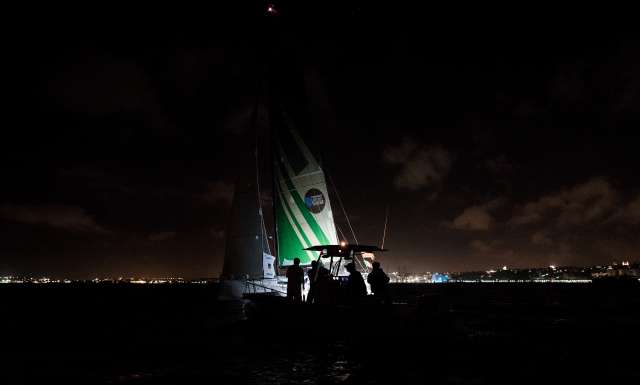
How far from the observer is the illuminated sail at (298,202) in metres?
24.9

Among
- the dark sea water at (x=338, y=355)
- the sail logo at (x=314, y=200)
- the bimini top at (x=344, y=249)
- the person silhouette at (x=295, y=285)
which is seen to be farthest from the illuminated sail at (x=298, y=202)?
the person silhouette at (x=295, y=285)

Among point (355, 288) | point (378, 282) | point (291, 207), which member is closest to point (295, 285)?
point (355, 288)

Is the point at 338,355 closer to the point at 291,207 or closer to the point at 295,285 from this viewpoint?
the point at 295,285

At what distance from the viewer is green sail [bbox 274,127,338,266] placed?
24922mm

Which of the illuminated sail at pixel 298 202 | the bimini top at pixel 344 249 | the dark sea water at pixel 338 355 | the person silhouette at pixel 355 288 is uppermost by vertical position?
the illuminated sail at pixel 298 202

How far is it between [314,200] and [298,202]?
968 mm

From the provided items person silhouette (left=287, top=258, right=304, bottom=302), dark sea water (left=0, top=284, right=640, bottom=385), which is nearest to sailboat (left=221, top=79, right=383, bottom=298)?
dark sea water (left=0, top=284, right=640, bottom=385)

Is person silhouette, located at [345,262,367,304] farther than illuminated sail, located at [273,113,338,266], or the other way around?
illuminated sail, located at [273,113,338,266]

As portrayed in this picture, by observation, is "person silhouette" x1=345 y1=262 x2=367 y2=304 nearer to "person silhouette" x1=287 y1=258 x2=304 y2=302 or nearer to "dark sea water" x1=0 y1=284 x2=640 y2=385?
"dark sea water" x1=0 y1=284 x2=640 y2=385

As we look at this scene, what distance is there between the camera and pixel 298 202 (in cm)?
2503

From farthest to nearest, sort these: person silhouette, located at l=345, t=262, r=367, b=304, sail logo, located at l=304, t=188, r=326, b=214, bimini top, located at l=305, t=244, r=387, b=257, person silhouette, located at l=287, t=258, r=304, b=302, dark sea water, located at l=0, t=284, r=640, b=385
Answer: sail logo, located at l=304, t=188, r=326, b=214 < bimini top, located at l=305, t=244, r=387, b=257 < person silhouette, located at l=287, t=258, r=304, b=302 < person silhouette, located at l=345, t=262, r=367, b=304 < dark sea water, located at l=0, t=284, r=640, b=385

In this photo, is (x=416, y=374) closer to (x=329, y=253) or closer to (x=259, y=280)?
(x=329, y=253)

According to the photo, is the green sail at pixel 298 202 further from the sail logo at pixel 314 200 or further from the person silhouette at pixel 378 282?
the person silhouette at pixel 378 282

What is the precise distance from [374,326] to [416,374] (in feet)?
9.02
